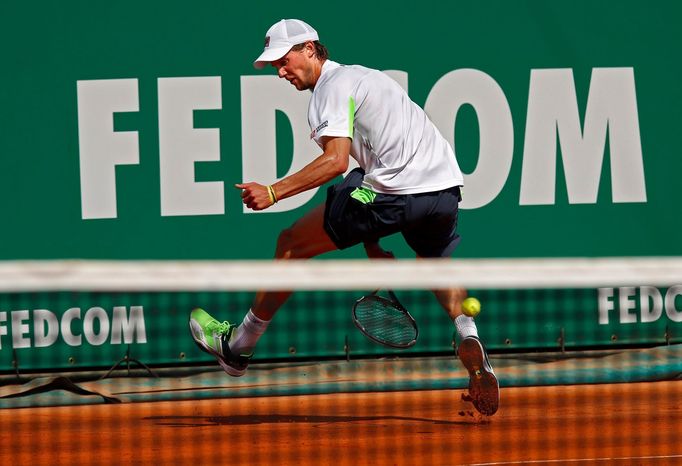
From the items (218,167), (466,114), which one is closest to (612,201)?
(466,114)

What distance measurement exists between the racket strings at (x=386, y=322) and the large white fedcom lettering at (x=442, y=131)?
131 cm

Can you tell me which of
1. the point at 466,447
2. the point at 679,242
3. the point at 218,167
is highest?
the point at 218,167

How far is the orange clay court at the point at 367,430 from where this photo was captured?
4531mm

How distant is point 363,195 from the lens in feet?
15.9

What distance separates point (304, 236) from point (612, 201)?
2212 millimetres

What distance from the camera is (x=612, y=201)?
6480 mm

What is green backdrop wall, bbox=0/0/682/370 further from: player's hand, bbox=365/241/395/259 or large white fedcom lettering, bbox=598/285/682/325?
player's hand, bbox=365/241/395/259

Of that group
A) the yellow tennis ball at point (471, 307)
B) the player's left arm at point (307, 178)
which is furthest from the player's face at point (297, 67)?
the yellow tennis ball at point (471, 307)

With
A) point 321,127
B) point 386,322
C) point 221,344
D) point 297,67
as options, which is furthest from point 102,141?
point 321,127

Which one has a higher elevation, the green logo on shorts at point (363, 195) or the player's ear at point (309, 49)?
the player's ear at point (309, 49)

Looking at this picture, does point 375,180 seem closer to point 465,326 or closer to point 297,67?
point 297,67

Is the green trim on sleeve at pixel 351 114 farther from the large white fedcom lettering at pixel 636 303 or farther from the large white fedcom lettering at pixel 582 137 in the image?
the large white fedcom lettering at pixel 636 303

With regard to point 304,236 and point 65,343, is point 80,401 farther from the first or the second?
point 304,236

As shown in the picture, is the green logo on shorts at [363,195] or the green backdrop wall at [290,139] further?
the green backdrop wall at [290,139]
